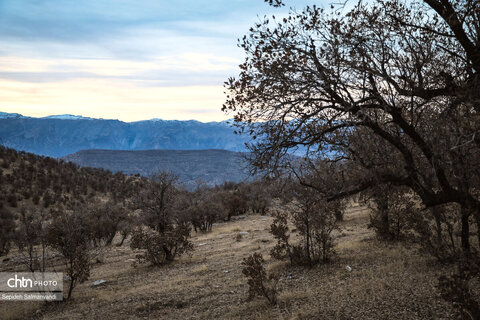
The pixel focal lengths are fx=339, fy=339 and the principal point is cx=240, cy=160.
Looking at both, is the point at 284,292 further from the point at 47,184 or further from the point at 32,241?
the point at 47,184

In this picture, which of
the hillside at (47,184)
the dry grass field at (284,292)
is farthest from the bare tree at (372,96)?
the hillside at (47,184)

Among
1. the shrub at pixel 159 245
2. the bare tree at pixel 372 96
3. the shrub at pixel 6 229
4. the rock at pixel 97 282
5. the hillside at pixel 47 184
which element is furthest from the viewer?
the hillside at pixel 47 184

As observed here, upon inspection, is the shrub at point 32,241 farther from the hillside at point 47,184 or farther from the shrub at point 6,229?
the hillside at point 47,184

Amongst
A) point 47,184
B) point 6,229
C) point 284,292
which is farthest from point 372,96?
point 47,184

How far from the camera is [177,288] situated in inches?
495

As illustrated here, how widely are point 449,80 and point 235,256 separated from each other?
13.7 meters

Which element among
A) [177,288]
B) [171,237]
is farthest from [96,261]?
[177,288]

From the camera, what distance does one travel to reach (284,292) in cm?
993

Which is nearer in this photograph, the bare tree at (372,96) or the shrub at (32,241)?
the bare tree at (372,96)

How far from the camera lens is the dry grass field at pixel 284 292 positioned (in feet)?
26.0

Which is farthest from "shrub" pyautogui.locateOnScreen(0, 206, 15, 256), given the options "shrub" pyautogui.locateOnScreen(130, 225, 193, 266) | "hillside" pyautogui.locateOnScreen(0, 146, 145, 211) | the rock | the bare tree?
the bare tree

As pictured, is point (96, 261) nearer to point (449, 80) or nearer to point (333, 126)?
point (333, 126)

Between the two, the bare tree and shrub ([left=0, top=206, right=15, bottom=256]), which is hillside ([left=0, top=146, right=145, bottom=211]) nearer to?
shrub ([left=0, top=206, right=15, bottom=256])

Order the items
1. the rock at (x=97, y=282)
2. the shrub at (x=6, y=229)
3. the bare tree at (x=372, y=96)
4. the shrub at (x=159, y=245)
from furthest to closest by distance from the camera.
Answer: the shrub at (x=6, y=229) → the shrub at (x=159, y=245) → the rock at (x=97, y=282) → the bare tree at (x=372, y=96)
